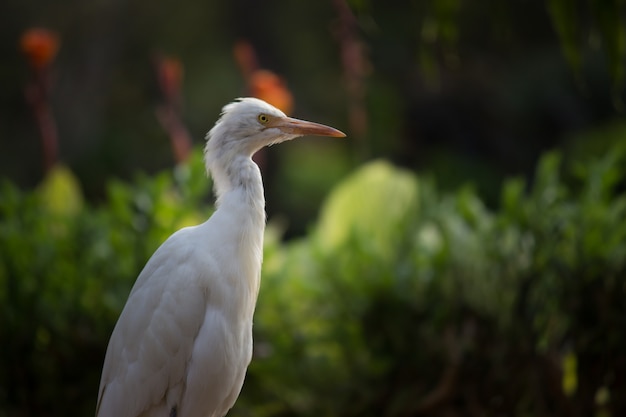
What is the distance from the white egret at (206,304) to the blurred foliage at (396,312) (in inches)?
47.5

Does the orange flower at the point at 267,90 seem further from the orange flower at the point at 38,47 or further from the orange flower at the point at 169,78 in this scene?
the orange flower at the point at 38,47

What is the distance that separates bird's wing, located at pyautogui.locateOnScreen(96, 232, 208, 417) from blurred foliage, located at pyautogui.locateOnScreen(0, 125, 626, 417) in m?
1.24

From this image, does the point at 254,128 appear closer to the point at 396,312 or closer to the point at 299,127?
the point at 299,127

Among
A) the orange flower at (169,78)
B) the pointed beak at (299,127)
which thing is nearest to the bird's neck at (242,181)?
the pointed beak at (299,127)

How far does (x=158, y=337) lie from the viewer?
2021 mm

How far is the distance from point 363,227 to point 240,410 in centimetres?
111

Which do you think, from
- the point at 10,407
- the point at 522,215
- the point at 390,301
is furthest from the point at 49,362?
the point at 522,215

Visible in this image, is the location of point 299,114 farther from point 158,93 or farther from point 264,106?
point 264,106

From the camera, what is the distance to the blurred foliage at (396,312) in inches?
132

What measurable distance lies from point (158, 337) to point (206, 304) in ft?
0.49

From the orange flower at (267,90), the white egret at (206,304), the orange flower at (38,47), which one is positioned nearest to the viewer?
the white egret at (206,304)

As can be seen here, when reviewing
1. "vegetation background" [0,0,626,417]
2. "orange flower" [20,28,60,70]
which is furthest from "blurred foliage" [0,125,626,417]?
"orange flower" [20,28,60,70]

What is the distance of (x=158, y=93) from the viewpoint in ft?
34.4

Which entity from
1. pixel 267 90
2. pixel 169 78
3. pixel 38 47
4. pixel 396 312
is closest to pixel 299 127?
pixel 267 90
